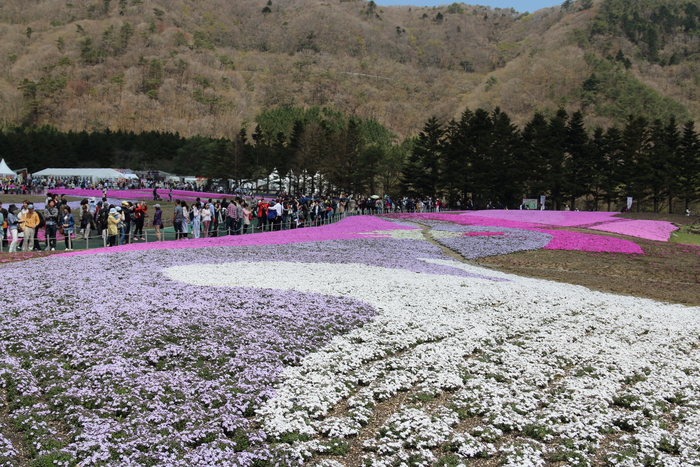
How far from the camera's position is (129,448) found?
7098 millimetres

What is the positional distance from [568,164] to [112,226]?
2692 inches

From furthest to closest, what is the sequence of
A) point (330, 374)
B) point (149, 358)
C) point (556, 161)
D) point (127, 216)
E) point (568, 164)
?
Result: point (568, 164)
point (556, 161)
point (127, 216)
point (330, 374)
point (149, 358)

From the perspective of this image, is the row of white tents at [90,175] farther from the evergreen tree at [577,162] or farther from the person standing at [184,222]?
the evergreen tree at [577,162]

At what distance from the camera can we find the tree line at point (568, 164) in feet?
248

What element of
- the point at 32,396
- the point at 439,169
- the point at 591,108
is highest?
the point at 591,108

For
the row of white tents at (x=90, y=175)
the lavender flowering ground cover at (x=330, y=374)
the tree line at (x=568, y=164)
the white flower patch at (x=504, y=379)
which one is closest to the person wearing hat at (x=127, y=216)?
the lavender flowering ground cover at (x=330, y=374)

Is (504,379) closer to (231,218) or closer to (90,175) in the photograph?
(231,218)

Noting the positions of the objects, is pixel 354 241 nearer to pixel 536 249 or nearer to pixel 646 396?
pixel 536 249

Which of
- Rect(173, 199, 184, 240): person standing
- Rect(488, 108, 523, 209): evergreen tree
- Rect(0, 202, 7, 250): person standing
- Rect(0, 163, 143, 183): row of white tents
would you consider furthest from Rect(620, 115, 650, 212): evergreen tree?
Rect(0, 163, 143, 183): row of white tents

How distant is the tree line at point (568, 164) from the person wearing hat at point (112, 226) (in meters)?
58.7

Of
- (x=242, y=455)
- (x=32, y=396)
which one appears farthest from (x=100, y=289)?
(x=242, y=455)

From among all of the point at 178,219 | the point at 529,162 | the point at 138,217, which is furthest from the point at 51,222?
the point at 529,162

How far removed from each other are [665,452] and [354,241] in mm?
23554

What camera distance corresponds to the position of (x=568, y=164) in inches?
3095
